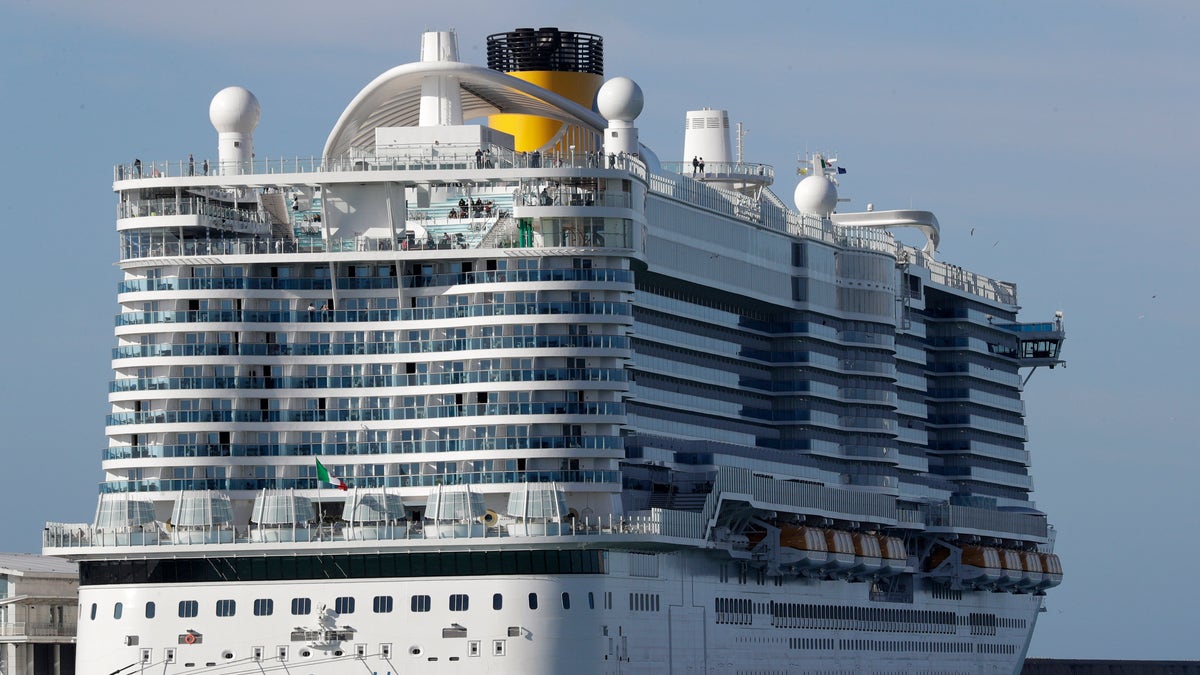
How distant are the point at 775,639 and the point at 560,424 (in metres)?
19.7

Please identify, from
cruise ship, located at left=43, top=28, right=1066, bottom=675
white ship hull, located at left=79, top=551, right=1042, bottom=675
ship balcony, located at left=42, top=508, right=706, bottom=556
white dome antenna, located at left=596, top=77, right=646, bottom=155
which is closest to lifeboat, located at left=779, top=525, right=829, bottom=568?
cruise ship, located at left=43, top=28, right=1066, bottom=675

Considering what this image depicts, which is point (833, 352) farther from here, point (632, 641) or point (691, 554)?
point (632, 641)

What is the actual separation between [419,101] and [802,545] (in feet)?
72.0

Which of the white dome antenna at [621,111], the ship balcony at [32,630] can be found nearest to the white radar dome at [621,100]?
the white dome antenna at [621,111]

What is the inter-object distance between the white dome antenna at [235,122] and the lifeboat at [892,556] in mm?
32538

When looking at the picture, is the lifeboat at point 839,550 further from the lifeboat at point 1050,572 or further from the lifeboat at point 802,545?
the lifeboat at point 1050,572

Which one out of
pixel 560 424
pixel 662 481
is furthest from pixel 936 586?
pixel 560 424

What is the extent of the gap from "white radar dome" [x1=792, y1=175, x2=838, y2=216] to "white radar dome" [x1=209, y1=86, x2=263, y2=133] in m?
29.8

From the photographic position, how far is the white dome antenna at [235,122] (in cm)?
9569

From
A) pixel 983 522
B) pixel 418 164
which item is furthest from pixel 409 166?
pixel 983 522

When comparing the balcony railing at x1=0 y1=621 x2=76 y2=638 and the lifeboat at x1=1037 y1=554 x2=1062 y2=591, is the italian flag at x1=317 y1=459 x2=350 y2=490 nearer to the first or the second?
the balcony railing at x1=0 y1=621 x2=76 y2=638

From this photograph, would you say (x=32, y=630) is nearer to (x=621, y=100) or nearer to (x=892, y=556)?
(x=621, y=100)

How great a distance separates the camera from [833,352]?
114562 millimetres

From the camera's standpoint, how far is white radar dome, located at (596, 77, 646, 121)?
98562 millimetres
